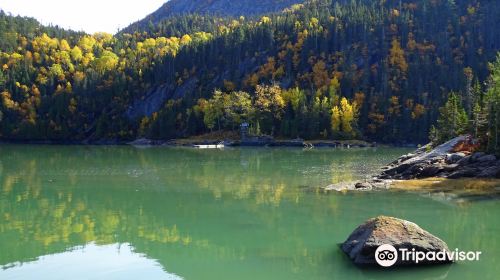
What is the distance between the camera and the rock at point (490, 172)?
5694 cm

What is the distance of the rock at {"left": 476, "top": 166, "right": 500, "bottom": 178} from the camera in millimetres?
56938

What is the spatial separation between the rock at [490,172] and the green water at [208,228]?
13.2m

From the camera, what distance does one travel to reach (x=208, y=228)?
116 feet

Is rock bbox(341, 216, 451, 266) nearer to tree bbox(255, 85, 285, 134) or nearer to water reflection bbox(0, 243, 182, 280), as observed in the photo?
water reflection bbox(0, 243, 182, 280)

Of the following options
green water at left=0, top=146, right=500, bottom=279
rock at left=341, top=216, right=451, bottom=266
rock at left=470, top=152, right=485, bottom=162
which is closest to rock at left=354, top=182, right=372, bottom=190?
green water at left=0, top=146, right=500, bottom=279

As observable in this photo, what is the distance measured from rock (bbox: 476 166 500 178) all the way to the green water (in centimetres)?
1315

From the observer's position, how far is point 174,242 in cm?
3180

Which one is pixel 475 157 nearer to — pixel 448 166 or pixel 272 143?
pixel 448 166

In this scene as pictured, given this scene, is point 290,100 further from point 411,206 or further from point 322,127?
point 411,206

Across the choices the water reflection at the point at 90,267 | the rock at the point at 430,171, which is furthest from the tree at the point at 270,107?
the water reflection at the point at 90,267

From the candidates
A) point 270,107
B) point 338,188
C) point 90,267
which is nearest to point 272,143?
point 270,107

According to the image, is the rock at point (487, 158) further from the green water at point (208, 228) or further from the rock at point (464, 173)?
the green water at point (208, 228)

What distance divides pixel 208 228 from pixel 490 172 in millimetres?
36499

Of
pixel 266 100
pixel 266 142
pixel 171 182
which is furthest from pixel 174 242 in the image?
pixel 266 100
